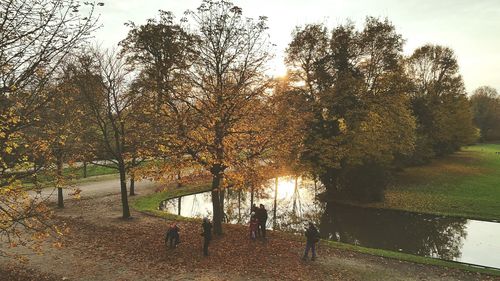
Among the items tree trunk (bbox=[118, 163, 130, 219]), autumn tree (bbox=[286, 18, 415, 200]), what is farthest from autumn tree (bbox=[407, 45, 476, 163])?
tree trunk (bbox=[118, 163, 130, 219])

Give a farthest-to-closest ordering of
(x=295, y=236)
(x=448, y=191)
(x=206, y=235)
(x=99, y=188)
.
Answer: (x=448, y=191)
(x=99, y=188)
(x=295, y=236)
(x=206, y=235)

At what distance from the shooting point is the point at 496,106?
11125 cm

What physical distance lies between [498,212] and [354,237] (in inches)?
573

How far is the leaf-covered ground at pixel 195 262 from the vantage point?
53.1ft

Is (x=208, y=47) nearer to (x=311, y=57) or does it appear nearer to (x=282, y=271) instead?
(x=282, y=271)

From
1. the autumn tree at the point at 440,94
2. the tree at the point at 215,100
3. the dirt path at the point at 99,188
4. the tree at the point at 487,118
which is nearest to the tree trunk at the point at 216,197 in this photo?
the tree at the point at 215,100

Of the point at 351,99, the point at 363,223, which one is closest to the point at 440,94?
the point at 351,99

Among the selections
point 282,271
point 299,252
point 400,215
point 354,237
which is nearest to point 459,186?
point 400,215

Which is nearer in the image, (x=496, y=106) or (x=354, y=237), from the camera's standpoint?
(x=354, y=237)

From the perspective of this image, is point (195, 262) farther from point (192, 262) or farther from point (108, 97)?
point (108, 97)

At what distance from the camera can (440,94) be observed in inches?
2349

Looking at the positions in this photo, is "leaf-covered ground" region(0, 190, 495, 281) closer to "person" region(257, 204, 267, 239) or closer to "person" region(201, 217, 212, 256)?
"person" region(201, 217, 212, 256)

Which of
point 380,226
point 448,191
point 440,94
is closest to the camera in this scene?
point 380,226

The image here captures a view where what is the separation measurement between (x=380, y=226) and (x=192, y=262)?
16.5m
